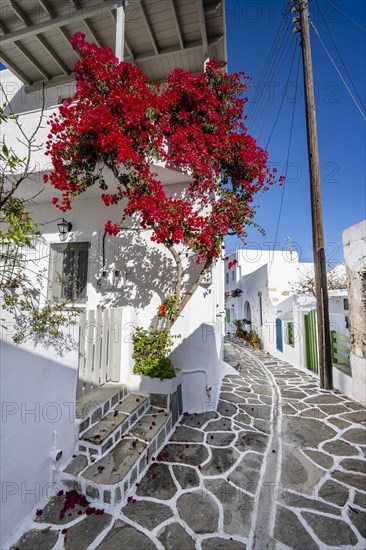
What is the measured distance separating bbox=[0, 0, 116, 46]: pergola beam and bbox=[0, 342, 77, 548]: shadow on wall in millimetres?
7262

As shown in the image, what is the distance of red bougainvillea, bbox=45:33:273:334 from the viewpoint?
4570mm

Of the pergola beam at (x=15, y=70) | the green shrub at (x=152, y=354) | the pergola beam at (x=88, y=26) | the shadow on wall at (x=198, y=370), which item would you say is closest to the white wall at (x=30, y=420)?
the green shrub at (x=152, y=354)

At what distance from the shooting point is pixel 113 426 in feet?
12.6

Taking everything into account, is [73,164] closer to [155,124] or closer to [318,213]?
[155,124]

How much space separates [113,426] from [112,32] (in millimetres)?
9174

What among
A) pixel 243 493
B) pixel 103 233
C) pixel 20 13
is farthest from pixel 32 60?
pixel 243 493

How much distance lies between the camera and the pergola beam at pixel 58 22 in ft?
18.6

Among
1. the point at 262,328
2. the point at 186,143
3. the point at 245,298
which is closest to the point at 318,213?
the point at 186,143

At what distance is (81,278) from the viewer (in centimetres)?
688

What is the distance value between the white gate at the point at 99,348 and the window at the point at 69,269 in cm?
233

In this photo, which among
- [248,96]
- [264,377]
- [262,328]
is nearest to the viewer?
[248,96]

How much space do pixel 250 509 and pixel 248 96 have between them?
729 centimetres

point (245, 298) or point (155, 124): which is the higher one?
point (155, 124)

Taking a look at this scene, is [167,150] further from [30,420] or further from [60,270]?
[30,420]
